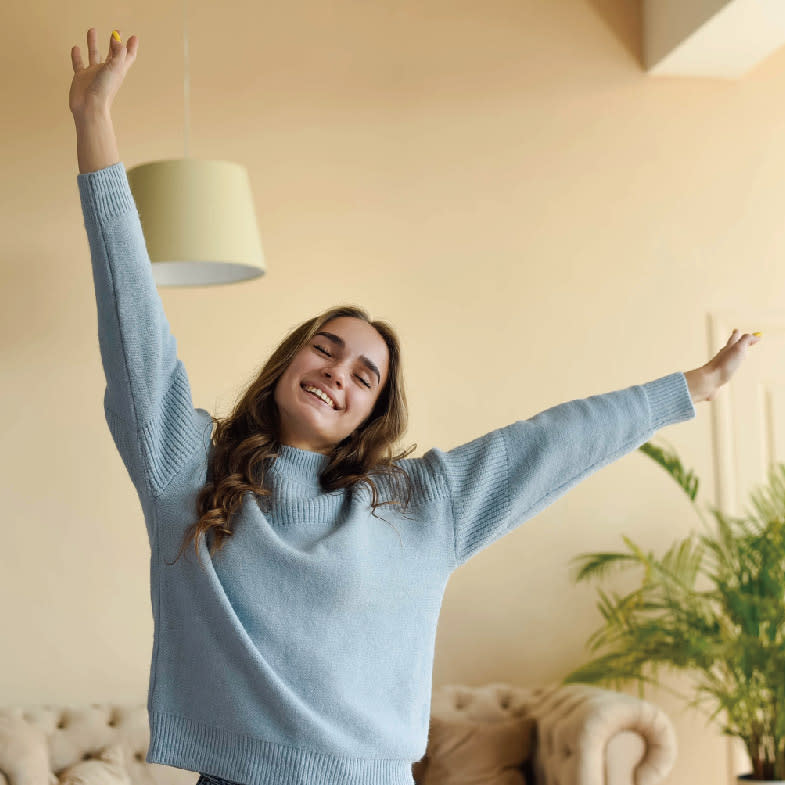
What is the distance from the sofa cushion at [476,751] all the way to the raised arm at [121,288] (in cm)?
211

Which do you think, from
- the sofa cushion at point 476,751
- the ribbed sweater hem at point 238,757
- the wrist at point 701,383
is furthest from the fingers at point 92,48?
the sofa cushion at point 476,751

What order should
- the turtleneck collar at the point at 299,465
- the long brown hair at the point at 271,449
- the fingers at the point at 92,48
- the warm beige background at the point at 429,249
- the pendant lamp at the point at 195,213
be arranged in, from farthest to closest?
the warm beige background at the point at 429,249, the pendant lamp at the point at 195,213, the turtleneck collar at the point at 299,465, the long brown hair at the point at 271,449, the fingers at the point at 92,48

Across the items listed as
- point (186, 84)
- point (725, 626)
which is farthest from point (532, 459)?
point (186, 84)

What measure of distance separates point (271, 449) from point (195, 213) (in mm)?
1537

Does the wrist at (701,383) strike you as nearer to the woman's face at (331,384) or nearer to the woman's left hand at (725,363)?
the woman's left hand at (725,363)

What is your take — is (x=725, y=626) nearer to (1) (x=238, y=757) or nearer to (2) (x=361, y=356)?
(2) (x=361, y=356)

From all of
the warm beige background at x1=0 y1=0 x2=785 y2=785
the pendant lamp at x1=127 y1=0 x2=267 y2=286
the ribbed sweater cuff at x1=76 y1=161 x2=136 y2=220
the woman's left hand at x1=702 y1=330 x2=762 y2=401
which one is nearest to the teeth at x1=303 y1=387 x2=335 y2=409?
the ribbed sweater cuff at x1=76 y1=161 x2=136 y2=220

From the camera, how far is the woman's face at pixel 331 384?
1.67 meters

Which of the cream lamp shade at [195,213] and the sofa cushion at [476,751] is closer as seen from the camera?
the cream lamp shade at [195,213]

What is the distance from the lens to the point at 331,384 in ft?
5.56

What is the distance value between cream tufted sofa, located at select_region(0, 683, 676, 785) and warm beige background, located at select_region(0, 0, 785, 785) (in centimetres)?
25

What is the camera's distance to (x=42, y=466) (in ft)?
11.5

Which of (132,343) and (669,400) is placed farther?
(669,400)

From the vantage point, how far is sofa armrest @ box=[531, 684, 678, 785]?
3066 millimetres
